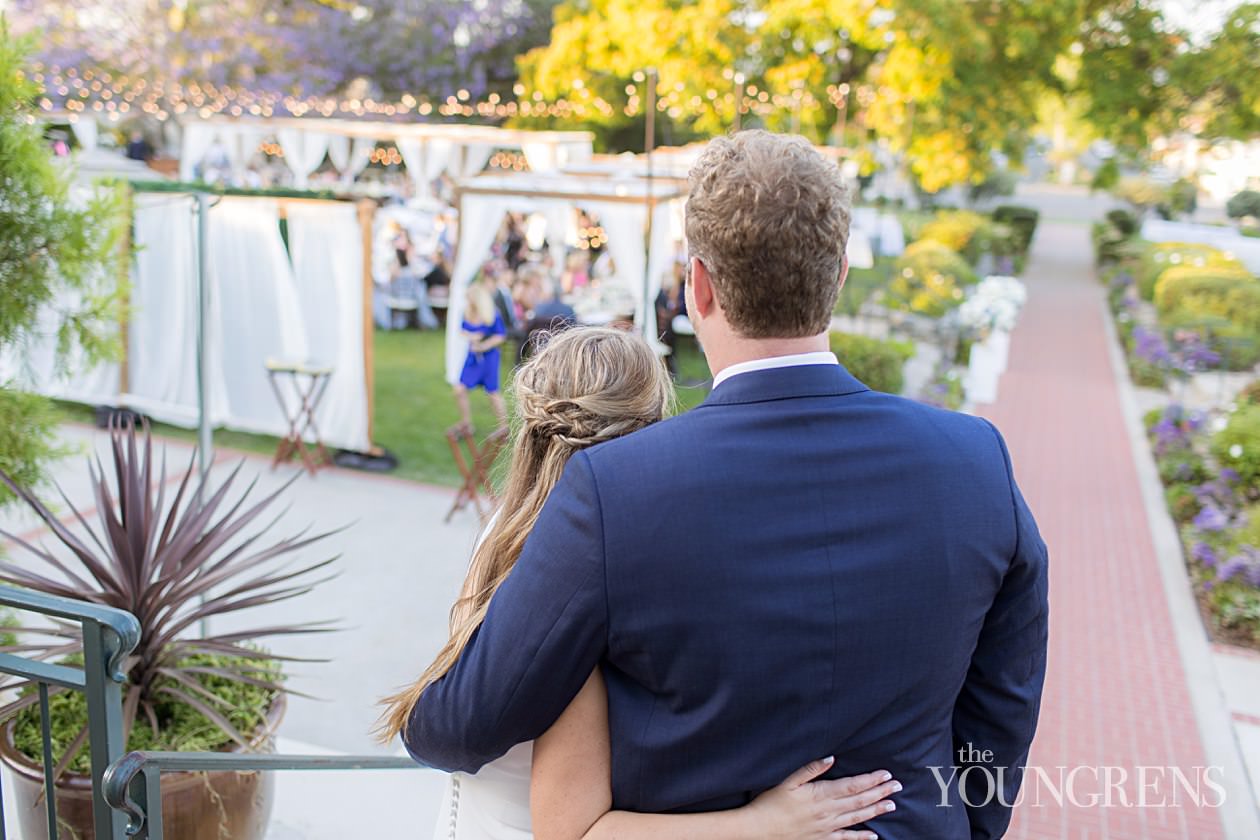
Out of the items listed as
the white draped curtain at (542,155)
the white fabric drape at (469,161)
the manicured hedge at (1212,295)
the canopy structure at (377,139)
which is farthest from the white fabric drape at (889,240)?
the white fabric drape at (469,161)

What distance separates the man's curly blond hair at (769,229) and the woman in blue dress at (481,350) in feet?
27.1

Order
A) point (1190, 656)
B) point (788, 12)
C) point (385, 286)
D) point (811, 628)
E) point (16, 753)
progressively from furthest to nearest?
point (788, 12) < point (385, 286) < point (1190, 656) < point (16, 753) < point (811, 628)

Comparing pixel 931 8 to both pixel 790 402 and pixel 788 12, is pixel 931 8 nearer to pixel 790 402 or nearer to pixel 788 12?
pixel 788 12

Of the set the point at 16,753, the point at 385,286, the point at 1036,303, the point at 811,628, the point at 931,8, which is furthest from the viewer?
the point at 1036,303

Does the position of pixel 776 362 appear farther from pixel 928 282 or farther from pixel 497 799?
pixel 928 282

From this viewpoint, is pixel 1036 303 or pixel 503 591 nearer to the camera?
pixel 503 591

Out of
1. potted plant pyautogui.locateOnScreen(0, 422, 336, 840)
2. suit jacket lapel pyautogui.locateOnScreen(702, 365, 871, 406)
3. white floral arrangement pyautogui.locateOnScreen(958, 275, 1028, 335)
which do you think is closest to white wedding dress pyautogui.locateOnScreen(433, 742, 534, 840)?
suit jacket lapel pyautogui.locateOnScreen(702, 365, 871, 406)

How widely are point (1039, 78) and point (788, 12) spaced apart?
6.58 meters

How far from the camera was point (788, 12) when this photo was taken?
2091 cm

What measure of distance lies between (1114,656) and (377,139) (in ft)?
58.4

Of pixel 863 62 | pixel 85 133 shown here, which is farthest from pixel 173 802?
pixel 85 133

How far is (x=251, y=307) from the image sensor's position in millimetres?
10055

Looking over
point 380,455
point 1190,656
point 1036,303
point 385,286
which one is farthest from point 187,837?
point 1036,303

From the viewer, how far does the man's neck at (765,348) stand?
4.53 ft
